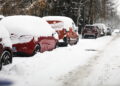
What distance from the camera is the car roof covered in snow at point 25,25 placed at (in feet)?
43.6

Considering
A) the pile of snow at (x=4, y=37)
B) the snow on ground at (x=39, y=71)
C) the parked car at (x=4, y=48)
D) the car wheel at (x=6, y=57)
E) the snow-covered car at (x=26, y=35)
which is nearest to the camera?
the snow on ground at (x=39, y=71)

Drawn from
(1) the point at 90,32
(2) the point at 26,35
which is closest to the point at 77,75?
(2) the point at 26,35

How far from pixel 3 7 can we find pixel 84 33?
29.6 feet

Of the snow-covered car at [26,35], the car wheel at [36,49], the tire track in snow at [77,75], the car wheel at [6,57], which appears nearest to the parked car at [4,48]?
the car wheel at [6,57]

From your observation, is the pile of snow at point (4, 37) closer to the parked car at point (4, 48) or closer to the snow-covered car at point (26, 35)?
the parked car at point (4, 48)

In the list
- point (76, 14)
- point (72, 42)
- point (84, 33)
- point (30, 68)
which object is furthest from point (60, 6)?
point (30, 68)

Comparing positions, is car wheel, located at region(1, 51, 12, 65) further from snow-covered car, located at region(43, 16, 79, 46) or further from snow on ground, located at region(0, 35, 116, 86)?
snow-covered car, located at region(43, 16, 79, 46)

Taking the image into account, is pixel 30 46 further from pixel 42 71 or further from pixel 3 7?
Answer: pixel 3 7

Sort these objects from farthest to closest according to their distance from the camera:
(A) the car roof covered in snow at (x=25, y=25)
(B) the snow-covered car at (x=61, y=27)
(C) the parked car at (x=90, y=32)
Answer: (C) the parked car at (x=90, y=32)
(B) the snow-covered car at (x=61, y=27)
(A) the car roof covered in snow at (x=25, y=25)

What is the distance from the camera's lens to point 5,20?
1412 centimetres

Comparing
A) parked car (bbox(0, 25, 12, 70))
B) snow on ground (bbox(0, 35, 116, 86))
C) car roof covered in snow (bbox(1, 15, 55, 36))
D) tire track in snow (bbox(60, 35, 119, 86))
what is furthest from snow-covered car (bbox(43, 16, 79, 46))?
parked car (bbox(0, 25, 12, 70))

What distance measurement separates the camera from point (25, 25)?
44.9ft

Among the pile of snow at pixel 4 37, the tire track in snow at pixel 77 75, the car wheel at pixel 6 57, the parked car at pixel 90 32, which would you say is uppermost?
the pile of snow at pixel 4 37

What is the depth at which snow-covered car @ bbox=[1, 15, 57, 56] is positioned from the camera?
13.2 meters
